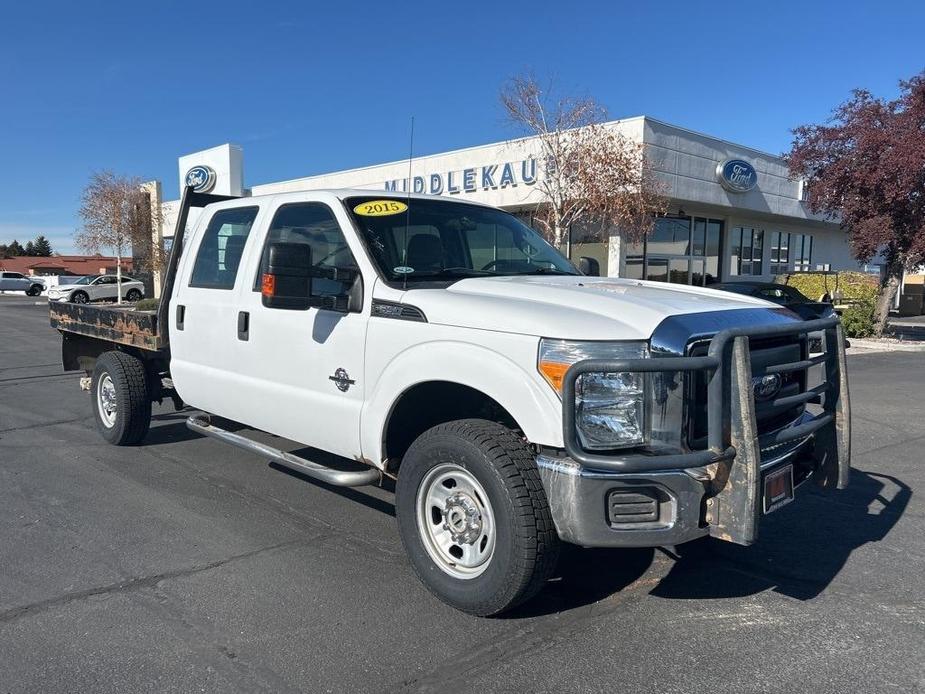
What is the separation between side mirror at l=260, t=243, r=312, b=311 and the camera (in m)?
3.84

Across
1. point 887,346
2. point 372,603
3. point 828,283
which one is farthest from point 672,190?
point 372,603

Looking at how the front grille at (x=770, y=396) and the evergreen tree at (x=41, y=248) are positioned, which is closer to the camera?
the front grille at (x=770, y=396)

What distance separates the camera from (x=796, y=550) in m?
4.51

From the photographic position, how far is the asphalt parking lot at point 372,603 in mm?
3086

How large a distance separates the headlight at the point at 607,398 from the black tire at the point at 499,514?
0.37 metres

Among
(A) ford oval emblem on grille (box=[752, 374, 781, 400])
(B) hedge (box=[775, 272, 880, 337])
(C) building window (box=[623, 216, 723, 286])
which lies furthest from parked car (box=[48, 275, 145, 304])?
(A) ford oval emblem on grille (box=[752, 374, 781, 400])

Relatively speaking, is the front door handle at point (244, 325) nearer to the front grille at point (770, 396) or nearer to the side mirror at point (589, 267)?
the side mirror at point (589, 267)

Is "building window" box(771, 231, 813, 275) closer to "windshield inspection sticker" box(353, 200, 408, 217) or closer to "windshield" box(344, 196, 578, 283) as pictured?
"windshield" box(344, 196, 578, 283)

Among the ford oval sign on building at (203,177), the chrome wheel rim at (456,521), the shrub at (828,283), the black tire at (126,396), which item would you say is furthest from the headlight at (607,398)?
the ford oval sign on building at (203,177)

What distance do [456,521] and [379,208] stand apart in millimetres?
2014

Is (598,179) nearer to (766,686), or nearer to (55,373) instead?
(55,373)

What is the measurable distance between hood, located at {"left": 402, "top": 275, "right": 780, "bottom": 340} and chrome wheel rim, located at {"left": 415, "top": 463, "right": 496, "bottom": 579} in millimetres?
756

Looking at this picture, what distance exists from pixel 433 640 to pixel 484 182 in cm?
1983

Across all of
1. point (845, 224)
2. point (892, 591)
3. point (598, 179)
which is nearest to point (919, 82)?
point (845, 224)
